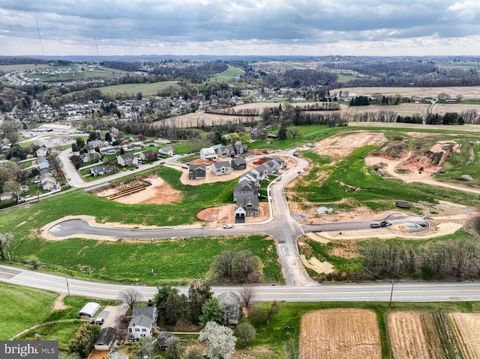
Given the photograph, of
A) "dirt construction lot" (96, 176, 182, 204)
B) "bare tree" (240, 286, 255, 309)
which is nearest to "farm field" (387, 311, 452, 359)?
"bare tree" (240, 286, 255, 309)

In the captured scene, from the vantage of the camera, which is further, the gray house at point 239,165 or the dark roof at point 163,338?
the gray house at point 239,165

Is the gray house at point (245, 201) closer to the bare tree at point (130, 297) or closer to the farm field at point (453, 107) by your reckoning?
the bare tree at point (130, 297)

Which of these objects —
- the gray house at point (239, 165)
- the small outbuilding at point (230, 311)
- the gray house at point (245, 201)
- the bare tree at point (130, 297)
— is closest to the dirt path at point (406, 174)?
the gray house at point (239, 165)

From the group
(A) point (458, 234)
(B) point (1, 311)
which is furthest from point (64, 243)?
(A) point (458, 234)

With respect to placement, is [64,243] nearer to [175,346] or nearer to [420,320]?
[175,346]

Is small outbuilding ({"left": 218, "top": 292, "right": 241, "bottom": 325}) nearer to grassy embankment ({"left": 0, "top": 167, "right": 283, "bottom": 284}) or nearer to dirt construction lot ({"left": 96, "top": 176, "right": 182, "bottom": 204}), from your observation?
grassy embankment ({"left": 0, "top": 167, "right": 283, "bottom": 284})
